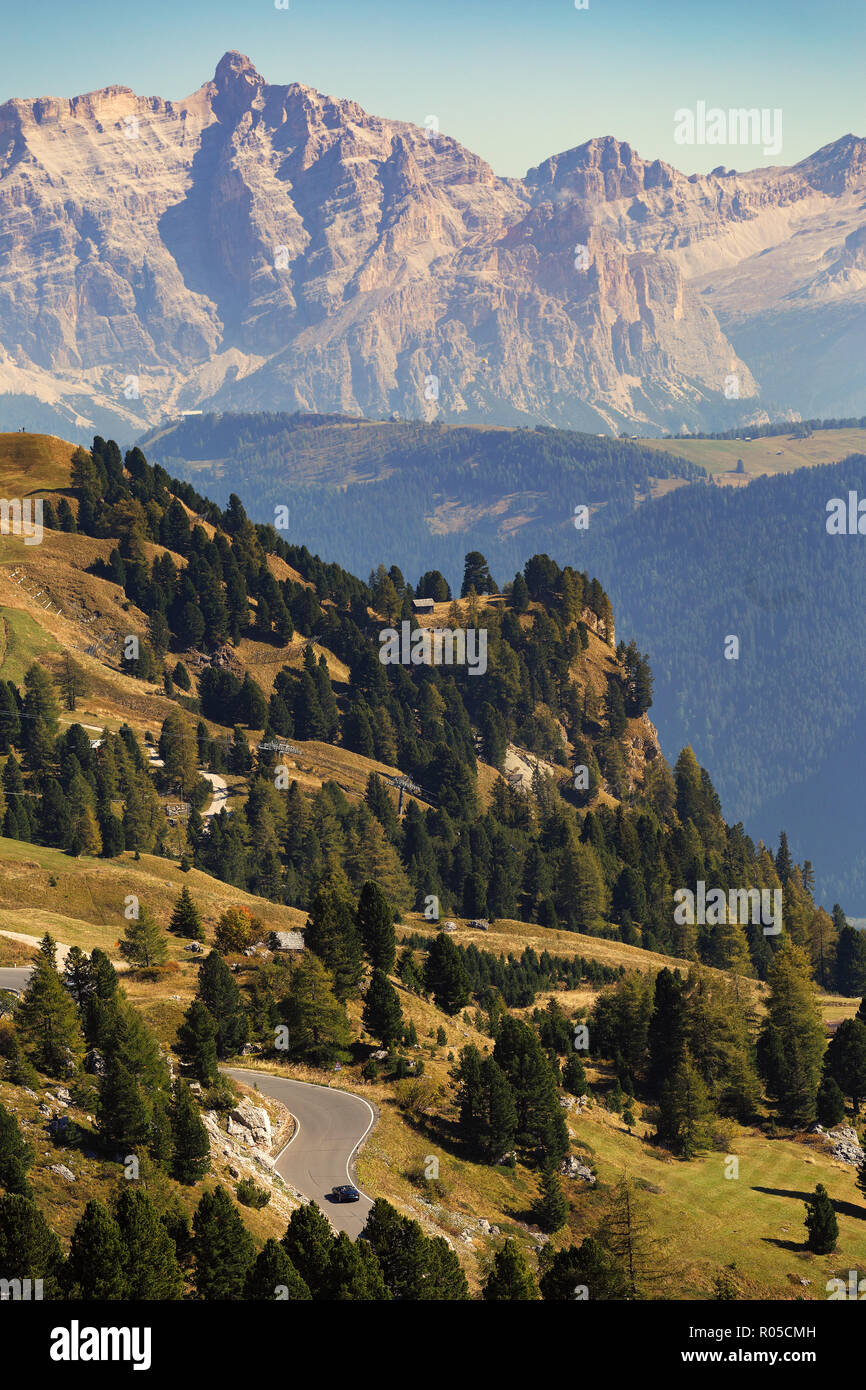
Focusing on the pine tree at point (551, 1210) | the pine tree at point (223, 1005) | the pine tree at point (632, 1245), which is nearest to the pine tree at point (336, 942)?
the pine tree at point (223, 1005)

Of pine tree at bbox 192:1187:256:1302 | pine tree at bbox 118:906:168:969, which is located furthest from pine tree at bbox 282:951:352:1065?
pine tree at bbox 192:1187:256:1302

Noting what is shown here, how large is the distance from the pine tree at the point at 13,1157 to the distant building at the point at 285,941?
149 feet

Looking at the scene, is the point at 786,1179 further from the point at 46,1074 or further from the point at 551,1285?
the point at 46,1074

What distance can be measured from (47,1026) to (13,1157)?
54.6 feet

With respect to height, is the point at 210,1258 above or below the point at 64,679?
below

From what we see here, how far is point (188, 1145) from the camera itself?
68.1 metres

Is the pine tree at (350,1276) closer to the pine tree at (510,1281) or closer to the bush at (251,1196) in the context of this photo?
the pine tree at (510,1281)

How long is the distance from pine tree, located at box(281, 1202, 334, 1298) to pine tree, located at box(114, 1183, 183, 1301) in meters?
4.96

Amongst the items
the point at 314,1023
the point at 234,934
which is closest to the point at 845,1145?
the point at 314,1023

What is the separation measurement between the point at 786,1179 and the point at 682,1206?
1288 cm

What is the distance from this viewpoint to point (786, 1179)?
99.0 meters

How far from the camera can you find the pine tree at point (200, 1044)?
263ft

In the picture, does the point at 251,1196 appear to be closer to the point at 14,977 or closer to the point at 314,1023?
the point at 314,1023
